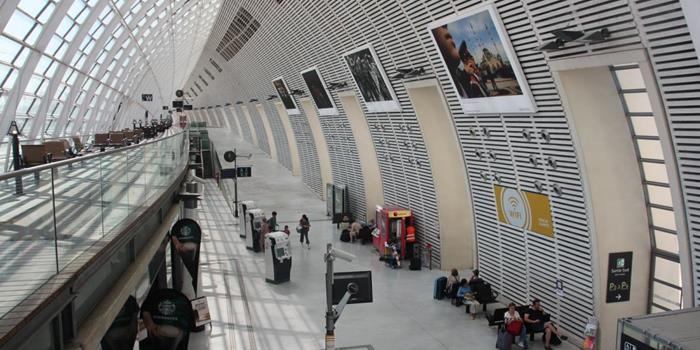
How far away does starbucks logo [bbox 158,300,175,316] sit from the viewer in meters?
9.18

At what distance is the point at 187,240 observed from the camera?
A: 40.3ft

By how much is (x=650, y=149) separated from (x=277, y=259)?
11.8 m

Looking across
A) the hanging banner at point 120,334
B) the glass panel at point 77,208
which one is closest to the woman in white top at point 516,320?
the hanging banner at point 120,334

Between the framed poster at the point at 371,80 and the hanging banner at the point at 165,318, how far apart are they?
14.4 meters

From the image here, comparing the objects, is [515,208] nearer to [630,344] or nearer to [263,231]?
[630,344]

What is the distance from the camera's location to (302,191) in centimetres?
4434

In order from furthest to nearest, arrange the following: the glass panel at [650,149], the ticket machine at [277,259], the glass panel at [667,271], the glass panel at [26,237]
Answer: the ticket machine at [277,259] → the glass panel at [667,271] → the glass panel at [650,149] → the glass panel at [26,237]

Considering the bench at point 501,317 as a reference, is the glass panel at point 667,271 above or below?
above

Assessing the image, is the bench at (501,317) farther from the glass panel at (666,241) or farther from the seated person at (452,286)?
the glass panel at (666,241)

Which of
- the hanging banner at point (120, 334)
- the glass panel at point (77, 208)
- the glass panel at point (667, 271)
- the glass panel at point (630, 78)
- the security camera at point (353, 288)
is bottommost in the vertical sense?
the glass panel at point (667, 271)

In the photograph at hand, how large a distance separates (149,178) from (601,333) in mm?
10749

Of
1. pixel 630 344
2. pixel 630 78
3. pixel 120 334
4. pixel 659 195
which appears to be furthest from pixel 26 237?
pixel 659 195

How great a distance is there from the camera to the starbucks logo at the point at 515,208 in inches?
672

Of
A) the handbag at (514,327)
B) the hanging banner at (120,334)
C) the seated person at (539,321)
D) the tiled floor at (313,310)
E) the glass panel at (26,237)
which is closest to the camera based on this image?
the glass panel at (26,237)
